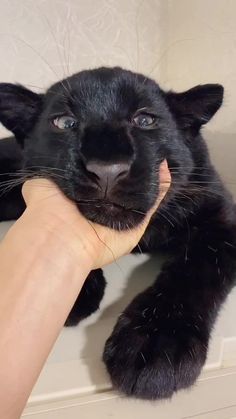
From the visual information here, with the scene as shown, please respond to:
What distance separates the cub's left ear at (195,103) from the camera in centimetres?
80

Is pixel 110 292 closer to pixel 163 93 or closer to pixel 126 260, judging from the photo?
pixel 126 260

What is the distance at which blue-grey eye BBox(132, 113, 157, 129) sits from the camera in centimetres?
69

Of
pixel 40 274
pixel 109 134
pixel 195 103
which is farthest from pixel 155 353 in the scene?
pixel 195 103

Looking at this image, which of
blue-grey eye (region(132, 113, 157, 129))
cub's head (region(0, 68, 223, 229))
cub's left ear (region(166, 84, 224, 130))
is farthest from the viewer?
cub's left ear (region(166, 84, 224, 130))

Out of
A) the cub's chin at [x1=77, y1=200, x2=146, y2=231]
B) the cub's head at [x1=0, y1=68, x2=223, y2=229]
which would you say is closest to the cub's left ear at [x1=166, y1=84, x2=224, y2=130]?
the cub's head at [x1=0, y1=68, x2=223, y2=229]

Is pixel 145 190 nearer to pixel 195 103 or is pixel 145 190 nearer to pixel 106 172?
pixel 106 172

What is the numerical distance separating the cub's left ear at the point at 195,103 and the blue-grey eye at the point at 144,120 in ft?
0.33

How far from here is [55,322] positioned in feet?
1.65

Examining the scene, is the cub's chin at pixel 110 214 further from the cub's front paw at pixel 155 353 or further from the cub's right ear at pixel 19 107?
the cub's right ear at pixel 19 107

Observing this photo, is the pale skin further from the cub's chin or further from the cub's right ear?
the cub's right ear

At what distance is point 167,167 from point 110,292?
0.24m

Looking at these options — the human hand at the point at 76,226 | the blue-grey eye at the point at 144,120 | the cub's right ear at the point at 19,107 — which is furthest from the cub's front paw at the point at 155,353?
the cub's right ear at the point at 19,107

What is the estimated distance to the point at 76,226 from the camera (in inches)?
22.8

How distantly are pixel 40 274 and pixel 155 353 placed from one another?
183 mm
